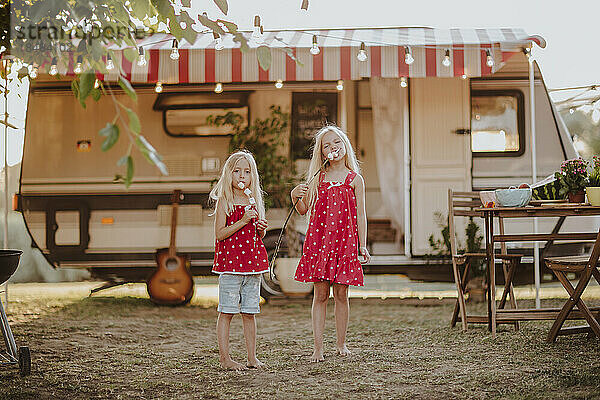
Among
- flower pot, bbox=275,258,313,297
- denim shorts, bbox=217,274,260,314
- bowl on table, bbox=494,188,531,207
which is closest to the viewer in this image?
denim shorts, bbox=217,274,260,314

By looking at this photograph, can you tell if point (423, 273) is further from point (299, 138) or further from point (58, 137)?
point (58, 137)

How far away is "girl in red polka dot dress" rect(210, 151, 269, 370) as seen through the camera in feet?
12.5

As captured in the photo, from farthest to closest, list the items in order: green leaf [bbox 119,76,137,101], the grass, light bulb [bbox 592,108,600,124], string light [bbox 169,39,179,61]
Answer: light bulb [bbox 592,108,600,124]
string light [bbox 169,39,179,61]
the grass
green leaf [bbox 119,76,137,101]

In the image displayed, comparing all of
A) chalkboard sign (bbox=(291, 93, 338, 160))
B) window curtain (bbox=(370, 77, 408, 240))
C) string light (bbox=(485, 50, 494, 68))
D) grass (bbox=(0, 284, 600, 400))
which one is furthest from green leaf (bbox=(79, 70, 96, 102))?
window curtain (bbox=(370, 77, 408, 240))

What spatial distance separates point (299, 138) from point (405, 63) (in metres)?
1.39

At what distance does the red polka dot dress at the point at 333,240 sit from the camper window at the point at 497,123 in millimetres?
3088

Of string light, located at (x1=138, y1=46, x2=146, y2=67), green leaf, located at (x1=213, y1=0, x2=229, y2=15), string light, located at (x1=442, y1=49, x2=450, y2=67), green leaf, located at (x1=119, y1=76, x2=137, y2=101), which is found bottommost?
green leaf, located at (x1=119, y1=76, x2=137, y2=101)

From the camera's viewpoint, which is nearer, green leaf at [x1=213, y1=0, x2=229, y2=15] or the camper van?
green leaf at [x1=213, y1=0, x2=229, y2=15]

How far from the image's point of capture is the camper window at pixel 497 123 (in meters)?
6.83

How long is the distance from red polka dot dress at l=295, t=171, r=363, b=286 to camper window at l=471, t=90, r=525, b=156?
3088mm

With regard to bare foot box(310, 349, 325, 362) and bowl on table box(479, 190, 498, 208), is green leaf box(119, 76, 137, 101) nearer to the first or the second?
bare foot box(310, 349, 325, 362)

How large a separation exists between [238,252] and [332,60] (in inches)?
115

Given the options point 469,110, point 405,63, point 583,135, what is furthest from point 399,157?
point 583,135

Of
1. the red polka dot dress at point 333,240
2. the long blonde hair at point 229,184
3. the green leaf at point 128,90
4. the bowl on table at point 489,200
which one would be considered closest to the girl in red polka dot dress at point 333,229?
the red polka dot dress at point 333,240
